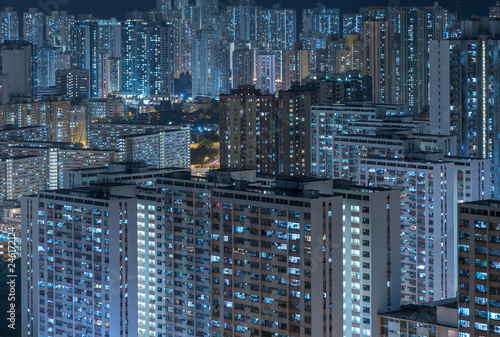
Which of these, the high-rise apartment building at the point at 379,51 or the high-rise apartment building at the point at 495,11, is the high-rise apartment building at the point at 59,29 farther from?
the high-rise apartment building at the point at 495,11

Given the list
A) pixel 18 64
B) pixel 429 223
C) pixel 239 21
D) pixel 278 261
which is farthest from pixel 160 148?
pixel 278 261

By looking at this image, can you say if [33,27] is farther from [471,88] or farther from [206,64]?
[471,88]

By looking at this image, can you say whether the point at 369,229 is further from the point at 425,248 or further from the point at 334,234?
the point at 425,248

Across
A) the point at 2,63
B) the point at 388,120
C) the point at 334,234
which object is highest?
the point at 2,63

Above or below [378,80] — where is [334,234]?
below

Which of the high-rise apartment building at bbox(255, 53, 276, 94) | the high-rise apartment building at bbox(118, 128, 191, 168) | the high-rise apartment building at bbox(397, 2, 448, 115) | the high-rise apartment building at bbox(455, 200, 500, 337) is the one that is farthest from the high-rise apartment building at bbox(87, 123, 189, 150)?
the high-rise apartment building at bbox(455, 200, 500, 337)

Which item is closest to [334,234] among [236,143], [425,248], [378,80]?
[425,248]
